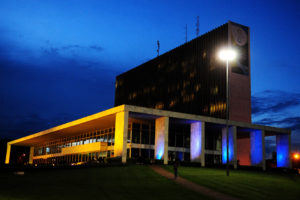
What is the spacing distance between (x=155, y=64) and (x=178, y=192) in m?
67.3

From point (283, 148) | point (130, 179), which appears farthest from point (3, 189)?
point (283, 148)

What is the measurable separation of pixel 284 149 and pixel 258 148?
277 inches

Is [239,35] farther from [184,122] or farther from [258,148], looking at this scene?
[184,122]

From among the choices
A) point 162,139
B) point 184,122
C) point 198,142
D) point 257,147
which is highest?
point 184,122

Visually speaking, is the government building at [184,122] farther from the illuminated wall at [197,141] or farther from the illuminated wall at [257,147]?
the illuminated wall at [197,141]

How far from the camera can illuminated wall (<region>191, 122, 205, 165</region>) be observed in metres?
47.3

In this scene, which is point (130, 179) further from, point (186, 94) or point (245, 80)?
point (186, 94)

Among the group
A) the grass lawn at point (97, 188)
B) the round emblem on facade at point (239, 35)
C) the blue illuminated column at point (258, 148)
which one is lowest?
the grass lawn at point (97, 188)

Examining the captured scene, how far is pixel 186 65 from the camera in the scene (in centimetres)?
7469

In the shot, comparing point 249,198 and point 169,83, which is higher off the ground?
point 169,83

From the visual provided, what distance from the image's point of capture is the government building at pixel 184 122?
1775 inches

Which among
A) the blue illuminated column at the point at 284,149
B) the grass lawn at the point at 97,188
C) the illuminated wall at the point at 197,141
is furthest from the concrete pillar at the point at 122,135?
Answer: the blue illuminated column at the point at 284,149

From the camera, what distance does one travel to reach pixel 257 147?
54656 mm

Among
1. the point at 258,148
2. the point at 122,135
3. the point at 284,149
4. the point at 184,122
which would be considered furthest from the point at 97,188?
the point at 284,149
